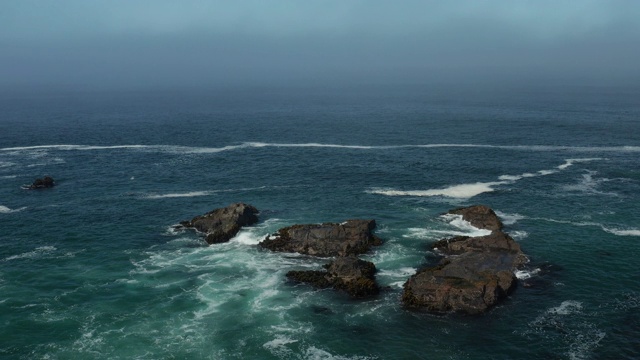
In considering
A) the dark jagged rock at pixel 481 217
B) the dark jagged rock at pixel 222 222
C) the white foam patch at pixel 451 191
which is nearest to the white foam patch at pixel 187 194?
the dark jagged rock at pixel 222 222

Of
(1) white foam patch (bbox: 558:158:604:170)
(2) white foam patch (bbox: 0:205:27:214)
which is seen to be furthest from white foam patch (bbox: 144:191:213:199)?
(1) white foam patch (bbox: 558:158:604:170)

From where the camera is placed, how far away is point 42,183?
138 m

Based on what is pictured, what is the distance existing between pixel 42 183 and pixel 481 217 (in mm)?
103268

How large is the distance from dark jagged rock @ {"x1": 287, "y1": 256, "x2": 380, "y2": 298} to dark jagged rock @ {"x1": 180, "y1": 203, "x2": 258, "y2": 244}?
20.3 m

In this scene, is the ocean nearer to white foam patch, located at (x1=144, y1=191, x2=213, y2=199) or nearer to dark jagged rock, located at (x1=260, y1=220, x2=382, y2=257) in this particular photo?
white foam patch, located at (x1=144, y1=191, x2=213, y2=199)

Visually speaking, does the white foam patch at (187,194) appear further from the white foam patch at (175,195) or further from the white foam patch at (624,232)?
the white foam patch at (624,232)

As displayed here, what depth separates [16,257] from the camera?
9475cm

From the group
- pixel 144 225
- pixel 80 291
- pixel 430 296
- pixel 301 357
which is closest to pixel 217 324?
pixel 301 357

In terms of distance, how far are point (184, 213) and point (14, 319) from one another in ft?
150

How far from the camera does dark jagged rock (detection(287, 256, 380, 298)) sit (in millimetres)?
79312

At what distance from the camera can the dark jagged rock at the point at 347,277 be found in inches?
3123

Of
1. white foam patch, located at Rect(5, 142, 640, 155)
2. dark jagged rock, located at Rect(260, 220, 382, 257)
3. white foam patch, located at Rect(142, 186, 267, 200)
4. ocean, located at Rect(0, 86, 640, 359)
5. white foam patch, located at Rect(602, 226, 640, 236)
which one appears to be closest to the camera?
ocean, located at Rect(0, 86, 640, 359)

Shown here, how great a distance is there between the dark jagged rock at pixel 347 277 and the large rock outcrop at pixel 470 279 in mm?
5652

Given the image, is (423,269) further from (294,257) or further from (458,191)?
(458,191)
